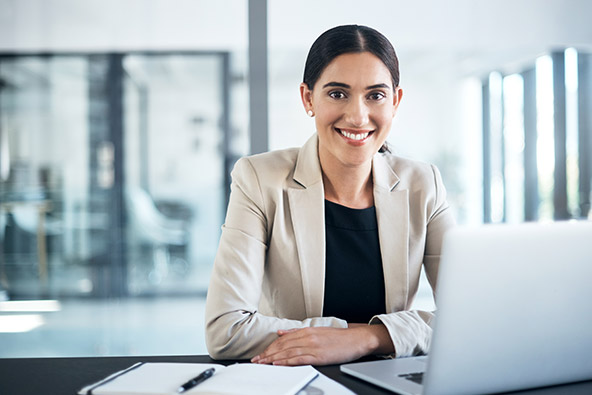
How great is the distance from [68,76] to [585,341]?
412cm

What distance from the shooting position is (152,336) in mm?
3941

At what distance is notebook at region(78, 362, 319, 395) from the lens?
2.96ft

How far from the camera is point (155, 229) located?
429cm

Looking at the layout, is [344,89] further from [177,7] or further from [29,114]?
[29,114]

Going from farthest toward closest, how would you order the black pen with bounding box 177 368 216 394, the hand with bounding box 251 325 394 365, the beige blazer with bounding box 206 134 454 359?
the beige blazer with bounding box 206 134 454 359, the hand with bounding box 251 325 394 365, the black pen with bounding box 177 368 216 394

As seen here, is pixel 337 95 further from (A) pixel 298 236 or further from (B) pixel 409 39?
(B) pixel 409 39

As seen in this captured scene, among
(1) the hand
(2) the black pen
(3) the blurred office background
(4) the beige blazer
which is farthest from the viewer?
(3) the blurred office background

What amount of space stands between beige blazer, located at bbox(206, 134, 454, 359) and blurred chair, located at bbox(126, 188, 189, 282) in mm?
2679

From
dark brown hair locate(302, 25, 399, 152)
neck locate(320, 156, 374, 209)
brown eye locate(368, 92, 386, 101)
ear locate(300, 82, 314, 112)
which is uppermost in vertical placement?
dark brown hair locate(302, 25, 399, 152)

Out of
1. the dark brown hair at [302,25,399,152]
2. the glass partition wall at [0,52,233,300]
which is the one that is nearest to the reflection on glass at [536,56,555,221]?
the glass partition wall at [0,52,233,300]

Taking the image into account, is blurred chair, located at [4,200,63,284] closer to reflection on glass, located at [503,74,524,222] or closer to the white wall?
the white wall

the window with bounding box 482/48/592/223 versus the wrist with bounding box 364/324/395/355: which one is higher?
the window with bounding box 482/48/592/223

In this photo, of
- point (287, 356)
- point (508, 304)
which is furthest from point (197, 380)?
point (508, 304)

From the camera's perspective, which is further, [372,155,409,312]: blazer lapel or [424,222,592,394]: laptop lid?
[372,155,409,312]: blazer lapel
